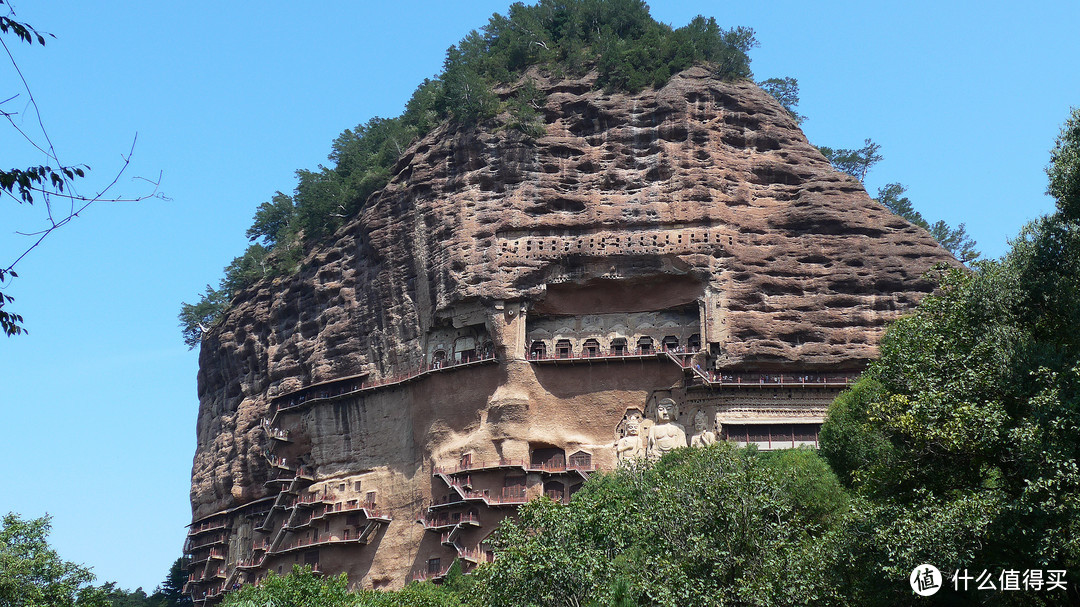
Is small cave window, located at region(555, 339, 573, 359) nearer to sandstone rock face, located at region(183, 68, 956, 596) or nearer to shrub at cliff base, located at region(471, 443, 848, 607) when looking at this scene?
sandstone rock face, located at region(183, 68, 956, 596)

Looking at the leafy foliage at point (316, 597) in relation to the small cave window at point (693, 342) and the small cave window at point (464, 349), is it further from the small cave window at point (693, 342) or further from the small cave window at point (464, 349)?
the small cave window at point (693, 342)

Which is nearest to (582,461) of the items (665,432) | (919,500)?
(665,432)

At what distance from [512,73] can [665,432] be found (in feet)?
61.6

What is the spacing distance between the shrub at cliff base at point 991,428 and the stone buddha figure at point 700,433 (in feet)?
71.9

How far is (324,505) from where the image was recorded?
176ft

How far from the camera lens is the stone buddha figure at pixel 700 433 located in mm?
48219

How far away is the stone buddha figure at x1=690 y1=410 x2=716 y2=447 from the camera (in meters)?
48.2

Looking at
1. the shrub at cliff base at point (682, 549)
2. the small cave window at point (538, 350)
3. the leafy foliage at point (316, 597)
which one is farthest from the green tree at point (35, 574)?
the small cave window at point (538, 350)

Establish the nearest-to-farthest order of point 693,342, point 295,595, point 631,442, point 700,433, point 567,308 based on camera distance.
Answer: point 295,595, point 700,433, point 631,442, point 693,342, point 567,308

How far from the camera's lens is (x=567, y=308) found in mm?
51812

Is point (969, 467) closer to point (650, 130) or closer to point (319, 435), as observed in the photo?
point (650, 130)

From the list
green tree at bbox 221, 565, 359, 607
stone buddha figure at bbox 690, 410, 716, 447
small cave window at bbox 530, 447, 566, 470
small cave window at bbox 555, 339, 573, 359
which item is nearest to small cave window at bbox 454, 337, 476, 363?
small cave window at bbox 555, 339, 573, 359

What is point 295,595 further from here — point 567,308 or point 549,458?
point 567,308

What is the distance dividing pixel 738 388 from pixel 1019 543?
89.9 ft
